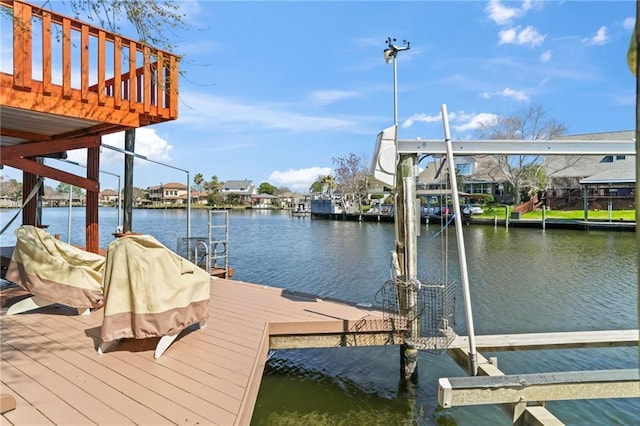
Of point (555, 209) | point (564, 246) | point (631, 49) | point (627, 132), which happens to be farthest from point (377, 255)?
point (627, 132)

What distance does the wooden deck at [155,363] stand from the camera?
265cm

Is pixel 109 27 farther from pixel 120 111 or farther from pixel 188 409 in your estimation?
pixel 188 409

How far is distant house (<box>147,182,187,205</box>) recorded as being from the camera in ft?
300

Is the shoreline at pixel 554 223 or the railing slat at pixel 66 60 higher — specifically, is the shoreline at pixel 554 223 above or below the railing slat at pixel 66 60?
below

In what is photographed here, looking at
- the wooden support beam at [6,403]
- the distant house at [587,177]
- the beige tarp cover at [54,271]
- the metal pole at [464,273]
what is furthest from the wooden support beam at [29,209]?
the distant house at [587,177]

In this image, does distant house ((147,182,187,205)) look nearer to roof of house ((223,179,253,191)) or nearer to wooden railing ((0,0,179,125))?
roof of house ((223,179,253,191))

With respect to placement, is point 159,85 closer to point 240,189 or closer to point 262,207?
point 262,207

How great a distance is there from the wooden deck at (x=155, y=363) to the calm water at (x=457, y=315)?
2.76 ft

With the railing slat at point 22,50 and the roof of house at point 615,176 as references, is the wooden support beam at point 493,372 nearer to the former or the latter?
the railing slat at point 22,50

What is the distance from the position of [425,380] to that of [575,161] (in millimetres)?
38550

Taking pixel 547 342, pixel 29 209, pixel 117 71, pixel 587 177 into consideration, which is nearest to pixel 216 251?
pixel 29 209

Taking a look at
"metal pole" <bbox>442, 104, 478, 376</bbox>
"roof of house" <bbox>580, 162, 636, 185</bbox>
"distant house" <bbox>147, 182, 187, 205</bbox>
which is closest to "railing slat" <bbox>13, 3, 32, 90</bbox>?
"metal pole" <bbox>442, 104, 478, 376</bbox>

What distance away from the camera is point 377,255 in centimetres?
1817

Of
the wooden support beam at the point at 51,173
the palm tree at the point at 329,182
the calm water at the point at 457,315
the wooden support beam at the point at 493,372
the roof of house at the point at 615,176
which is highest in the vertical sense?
the palm tree at the point at 329,182
